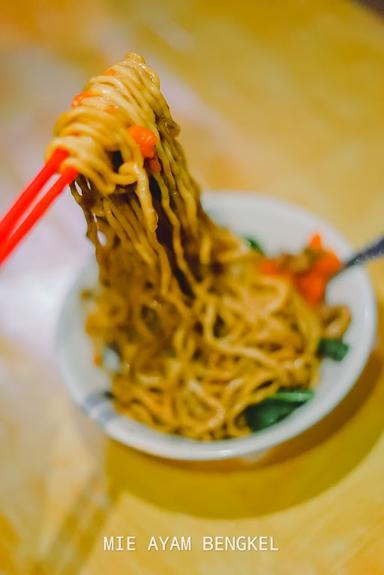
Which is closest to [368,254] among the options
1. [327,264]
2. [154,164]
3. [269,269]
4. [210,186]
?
[327,264]

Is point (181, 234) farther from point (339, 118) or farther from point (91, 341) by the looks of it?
point (339, 118)

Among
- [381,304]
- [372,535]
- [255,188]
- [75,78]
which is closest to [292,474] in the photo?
[372,535]

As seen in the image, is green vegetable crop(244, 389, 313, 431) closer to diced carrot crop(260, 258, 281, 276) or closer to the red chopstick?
diced carrot crop(260, 258, 281, 276)

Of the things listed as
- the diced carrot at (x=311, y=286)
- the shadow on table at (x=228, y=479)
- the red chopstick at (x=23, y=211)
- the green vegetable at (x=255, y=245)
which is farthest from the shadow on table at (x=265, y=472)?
the red chopstick at (x=23, y=211)

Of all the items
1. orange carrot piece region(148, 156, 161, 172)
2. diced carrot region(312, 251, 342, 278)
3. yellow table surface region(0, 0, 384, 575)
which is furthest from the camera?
diced carrot region(312, 251, 342, 278)

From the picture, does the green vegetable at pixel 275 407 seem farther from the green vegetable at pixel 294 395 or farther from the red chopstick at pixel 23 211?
the red chopstick at pixel 23 211

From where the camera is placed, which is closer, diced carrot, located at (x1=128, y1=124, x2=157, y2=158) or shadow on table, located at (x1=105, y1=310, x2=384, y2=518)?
diced carrot, located at (x1=128, y1=124, x2=157, y2=158)

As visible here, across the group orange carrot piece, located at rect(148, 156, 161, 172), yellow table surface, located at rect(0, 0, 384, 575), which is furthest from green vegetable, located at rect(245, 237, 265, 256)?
orange carrot piece, located at rect(148, 156, 161, 172)
